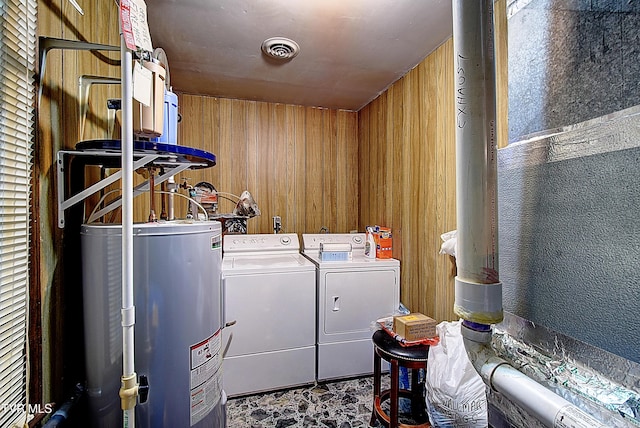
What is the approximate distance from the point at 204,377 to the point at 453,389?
3.57 feet

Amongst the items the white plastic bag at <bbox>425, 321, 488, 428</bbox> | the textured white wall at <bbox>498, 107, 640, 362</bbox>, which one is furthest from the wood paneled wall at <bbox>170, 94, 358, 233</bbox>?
the textured white wall at <bbox>498, 107, 640, 362</bbox>

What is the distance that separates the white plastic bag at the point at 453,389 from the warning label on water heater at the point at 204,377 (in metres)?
1.01

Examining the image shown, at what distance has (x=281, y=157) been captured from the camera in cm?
326

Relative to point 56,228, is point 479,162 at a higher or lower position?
higher

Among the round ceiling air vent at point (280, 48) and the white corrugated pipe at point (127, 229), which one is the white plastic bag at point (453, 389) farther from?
the round ceiling air vent at point (280, 48)

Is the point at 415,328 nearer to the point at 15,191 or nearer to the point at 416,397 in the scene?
the point at 416,397

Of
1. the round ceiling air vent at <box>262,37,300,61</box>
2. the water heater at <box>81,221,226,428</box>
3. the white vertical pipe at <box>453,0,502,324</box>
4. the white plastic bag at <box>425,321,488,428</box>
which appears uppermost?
the round ceiling air vent at <box>262,37,300,61</box>

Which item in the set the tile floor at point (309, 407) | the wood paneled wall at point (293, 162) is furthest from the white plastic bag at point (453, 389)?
the tile floor at point (309, 407)

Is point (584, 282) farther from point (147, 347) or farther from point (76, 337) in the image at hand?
point (76, 337)

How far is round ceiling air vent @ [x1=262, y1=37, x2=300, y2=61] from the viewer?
6.64 ft

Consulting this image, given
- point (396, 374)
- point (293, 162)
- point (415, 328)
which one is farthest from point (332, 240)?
point (396, 374)

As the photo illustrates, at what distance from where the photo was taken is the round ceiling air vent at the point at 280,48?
2023mm

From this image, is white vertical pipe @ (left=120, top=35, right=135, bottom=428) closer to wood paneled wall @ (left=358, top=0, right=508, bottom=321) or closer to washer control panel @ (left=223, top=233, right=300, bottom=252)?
wood paneled wall @ (left=358, top=0, right=508, bottom=321)

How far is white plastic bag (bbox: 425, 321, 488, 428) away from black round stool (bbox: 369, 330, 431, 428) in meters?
0.13
